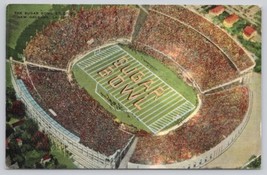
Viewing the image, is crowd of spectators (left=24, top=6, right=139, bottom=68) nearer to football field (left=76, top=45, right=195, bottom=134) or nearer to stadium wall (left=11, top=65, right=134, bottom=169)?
football field (left=76, top=45, right=195, bottom=134)

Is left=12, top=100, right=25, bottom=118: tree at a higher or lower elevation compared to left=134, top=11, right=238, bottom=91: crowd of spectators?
lower

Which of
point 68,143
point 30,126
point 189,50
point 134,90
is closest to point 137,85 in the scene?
point 134,90

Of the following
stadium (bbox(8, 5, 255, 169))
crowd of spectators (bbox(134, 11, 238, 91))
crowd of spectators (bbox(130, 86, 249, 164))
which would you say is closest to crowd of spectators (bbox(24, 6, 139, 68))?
stadium (bbox(8, 5, 255, 169))

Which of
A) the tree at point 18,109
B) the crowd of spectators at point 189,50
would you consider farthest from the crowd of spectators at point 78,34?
the tree at point 18,109

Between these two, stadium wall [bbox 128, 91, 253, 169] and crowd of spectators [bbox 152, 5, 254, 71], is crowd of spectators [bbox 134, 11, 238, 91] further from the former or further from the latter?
stadium wall [bbox 128, 91, 253, 169]

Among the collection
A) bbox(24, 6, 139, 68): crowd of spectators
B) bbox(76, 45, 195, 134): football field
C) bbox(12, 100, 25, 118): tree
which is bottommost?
bbox(12, 100, 25, 118): tree

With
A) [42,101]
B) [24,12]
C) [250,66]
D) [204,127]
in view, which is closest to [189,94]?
[204,127]

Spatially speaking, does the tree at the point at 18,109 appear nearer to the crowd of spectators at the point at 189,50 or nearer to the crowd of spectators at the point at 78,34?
the crowd of spectators at the point at 78,34
